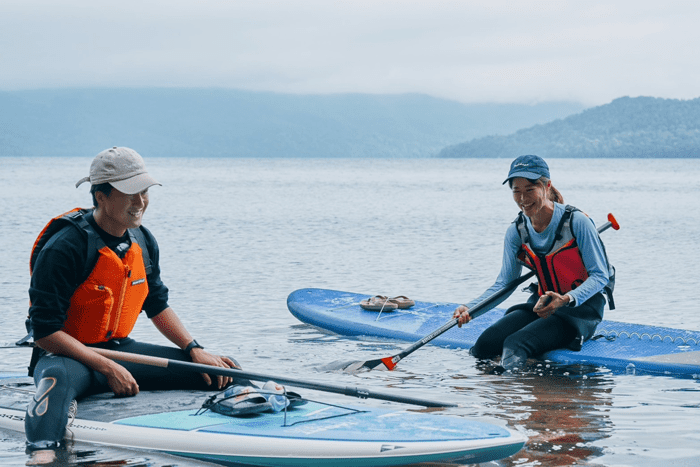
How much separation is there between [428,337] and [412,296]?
5378 mm

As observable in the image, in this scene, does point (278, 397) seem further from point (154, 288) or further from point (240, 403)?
point (154, 288)

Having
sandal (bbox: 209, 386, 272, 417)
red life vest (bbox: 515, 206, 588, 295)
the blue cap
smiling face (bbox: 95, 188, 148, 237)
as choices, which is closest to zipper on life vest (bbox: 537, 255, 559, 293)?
red life vest (bbox: 515, 206, 588, 295)

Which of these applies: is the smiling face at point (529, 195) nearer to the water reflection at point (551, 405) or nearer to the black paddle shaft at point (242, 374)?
the water reflection at point (551, 405)

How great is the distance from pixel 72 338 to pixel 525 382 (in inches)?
129

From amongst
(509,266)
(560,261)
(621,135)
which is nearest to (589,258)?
(560,261)

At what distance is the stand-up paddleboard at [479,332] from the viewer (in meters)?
6.19

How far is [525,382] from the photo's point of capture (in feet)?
19.8

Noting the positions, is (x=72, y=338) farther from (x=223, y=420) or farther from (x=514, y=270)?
(x=514, y=270)

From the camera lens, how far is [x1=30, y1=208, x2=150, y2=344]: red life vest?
395 cm

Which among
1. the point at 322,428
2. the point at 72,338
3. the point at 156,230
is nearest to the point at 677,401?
the point at 322,428

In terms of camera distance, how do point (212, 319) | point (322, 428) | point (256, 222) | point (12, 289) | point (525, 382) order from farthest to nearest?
point (256, 222) → point (12, 289) → point (212, 319) → point (525, 382) → point (322, 428)

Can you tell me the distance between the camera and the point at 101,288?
398cm

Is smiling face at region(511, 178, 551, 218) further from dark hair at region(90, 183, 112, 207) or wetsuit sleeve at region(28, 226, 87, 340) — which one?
wetsuit sleeve at region(28, 226, 87, 340)

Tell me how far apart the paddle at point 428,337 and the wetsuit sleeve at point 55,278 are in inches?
118
